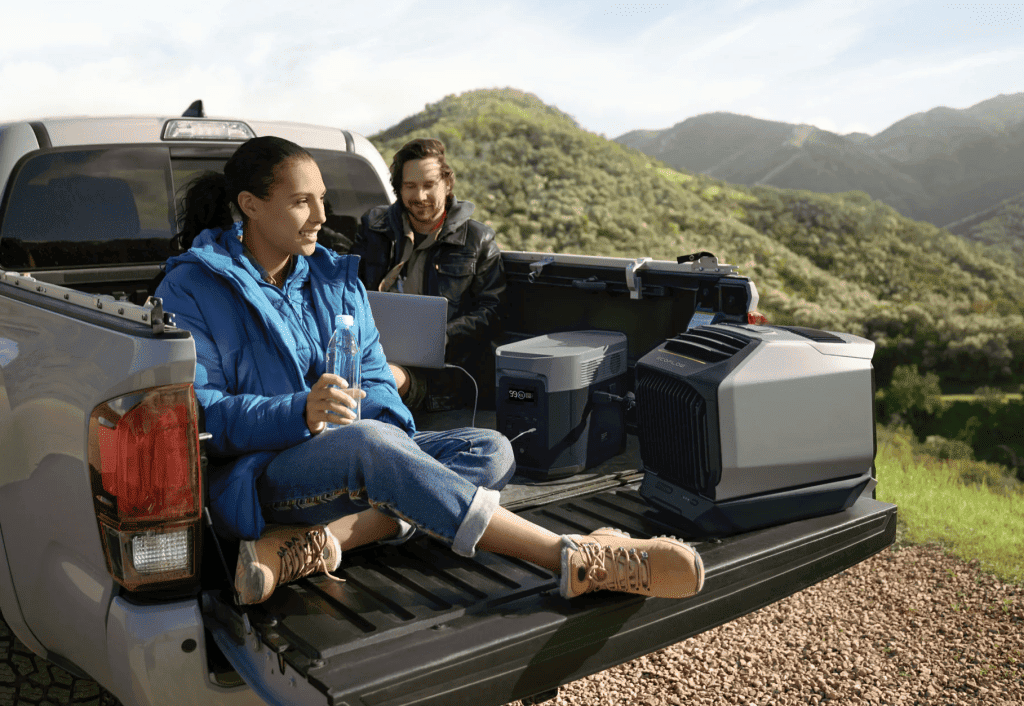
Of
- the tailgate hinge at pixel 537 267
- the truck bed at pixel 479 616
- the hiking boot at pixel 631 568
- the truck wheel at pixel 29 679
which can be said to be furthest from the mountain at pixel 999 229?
the truck wheel at pixel 29 679

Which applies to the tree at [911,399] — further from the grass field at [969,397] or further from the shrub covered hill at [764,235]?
the shrub covered hill at [764,235]

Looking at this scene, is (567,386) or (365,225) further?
(365,225)

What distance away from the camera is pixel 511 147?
35.6 m

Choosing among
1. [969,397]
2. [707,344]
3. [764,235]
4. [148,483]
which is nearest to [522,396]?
[707,344]

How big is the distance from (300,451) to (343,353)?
0.34 metres

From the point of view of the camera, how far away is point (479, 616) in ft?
5.83

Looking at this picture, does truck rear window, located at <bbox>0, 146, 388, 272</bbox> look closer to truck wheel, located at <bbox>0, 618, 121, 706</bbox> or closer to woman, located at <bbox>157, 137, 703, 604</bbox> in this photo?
woman, located at <bbox>157, 137, 703, 604</bbox>

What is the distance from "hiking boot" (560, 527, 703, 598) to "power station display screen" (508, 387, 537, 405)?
1145mm

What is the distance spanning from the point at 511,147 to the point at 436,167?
33.0 meters

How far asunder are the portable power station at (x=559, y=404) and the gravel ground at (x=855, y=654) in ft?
2.77

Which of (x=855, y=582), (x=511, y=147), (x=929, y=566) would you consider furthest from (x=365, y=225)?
(x=511, y=147)

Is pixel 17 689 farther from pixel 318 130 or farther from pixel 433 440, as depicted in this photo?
pixel 318 130

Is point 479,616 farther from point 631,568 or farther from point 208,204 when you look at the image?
point 208,204

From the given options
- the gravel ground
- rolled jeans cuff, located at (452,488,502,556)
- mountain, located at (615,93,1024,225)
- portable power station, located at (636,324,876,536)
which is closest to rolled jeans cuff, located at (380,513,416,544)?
rolled jeans cuff, located at (452,488,502,556)
